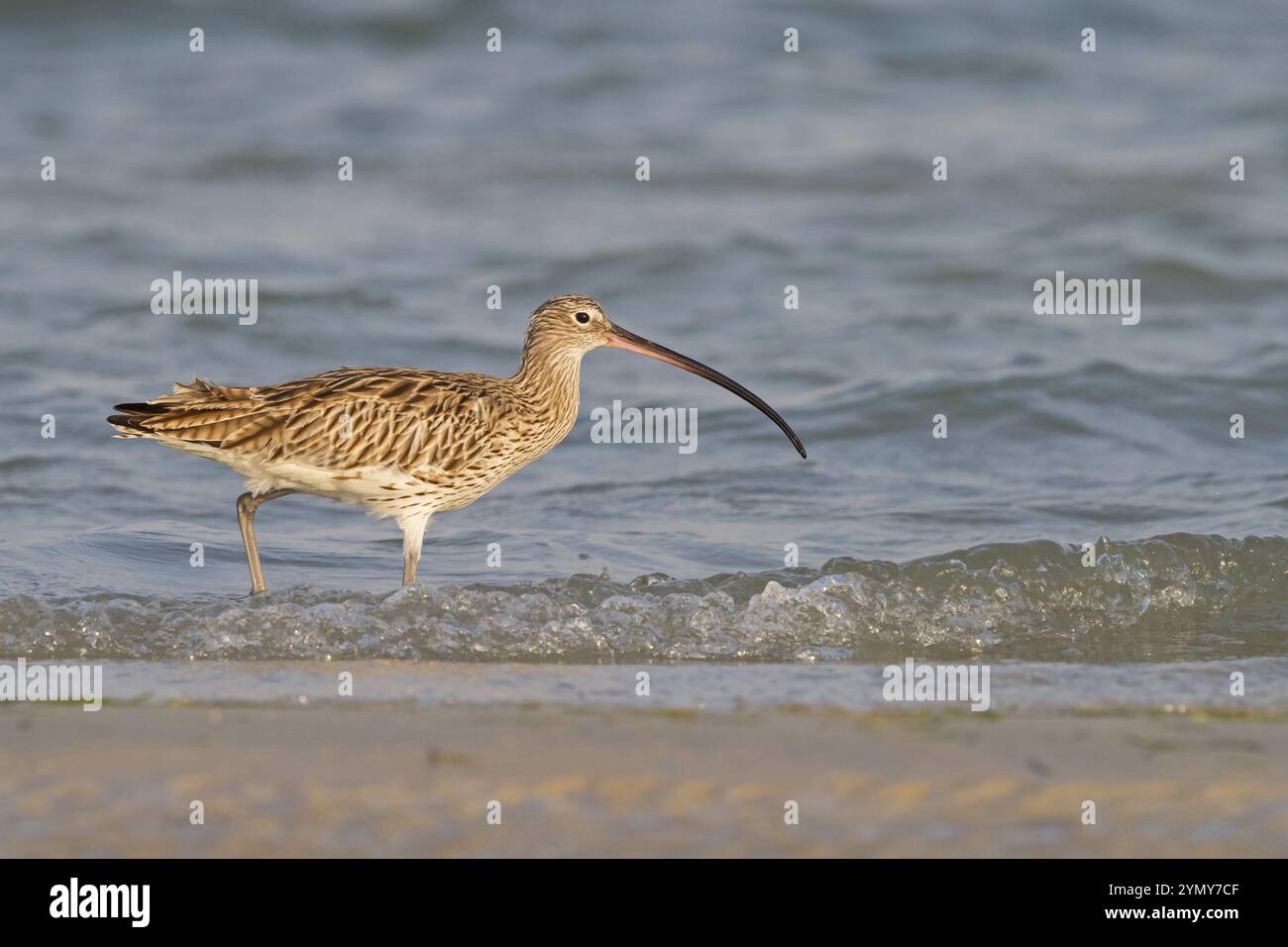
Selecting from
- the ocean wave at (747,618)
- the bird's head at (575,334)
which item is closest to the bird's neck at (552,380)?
the bird's head at (575,334)

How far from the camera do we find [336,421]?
28.6ft

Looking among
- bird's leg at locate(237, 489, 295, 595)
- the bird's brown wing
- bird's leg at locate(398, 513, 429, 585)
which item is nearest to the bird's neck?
the bird's brown wing

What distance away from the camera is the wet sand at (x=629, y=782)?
17.1ft

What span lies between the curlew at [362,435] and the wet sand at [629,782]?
233 centimetres

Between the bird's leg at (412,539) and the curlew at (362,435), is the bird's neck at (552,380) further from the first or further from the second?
the bird's leg at (412,539)

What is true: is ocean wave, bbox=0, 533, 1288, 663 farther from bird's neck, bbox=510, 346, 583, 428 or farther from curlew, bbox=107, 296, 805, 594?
bird's neck, bbox=510, 346, 583, 428

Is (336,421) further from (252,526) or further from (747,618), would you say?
(747,618)

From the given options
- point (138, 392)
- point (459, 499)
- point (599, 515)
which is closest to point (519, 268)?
point (138, 392)

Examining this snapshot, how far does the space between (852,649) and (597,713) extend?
5.89 ft

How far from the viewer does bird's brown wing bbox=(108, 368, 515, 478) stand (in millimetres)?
8547

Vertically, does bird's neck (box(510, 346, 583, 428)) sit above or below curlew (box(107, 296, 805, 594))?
above

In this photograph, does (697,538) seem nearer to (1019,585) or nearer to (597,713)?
(1019,585)

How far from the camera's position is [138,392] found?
1269 centimetres

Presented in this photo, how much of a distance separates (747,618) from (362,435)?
7.14 ft
